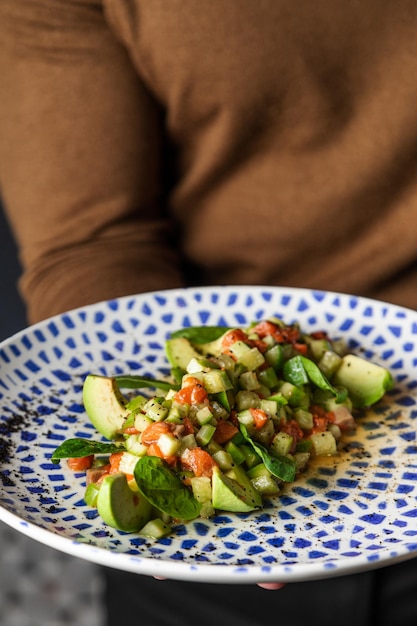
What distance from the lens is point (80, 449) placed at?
975mm

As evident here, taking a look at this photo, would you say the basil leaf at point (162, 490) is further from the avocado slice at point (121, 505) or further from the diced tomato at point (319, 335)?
the diced tomato at point (319, 335)

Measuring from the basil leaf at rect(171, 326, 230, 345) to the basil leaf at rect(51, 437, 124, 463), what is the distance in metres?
0.25

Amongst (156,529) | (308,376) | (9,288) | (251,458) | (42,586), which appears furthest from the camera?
(42,586)

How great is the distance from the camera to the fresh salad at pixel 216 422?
2.96 feet

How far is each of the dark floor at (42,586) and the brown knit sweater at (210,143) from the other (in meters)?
0.96

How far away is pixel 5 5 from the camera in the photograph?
153 centimetres

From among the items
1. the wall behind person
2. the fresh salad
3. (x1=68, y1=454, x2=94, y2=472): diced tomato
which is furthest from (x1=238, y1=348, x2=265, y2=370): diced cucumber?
the wall behind person

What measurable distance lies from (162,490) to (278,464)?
0.45ft

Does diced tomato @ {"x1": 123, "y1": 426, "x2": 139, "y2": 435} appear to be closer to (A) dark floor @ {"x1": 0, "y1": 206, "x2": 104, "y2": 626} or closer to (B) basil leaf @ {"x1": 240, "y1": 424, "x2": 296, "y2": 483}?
(B) basil leaf @ {"x1": 240, "y1": 424, "x2": 296, "y2": 483}

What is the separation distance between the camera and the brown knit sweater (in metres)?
1.37

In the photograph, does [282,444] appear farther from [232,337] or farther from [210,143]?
[210,143]

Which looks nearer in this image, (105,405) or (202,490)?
(202,490)

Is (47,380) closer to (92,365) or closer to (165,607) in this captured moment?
(92,365)

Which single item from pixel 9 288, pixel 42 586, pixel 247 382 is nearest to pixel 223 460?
pixel 247 382
